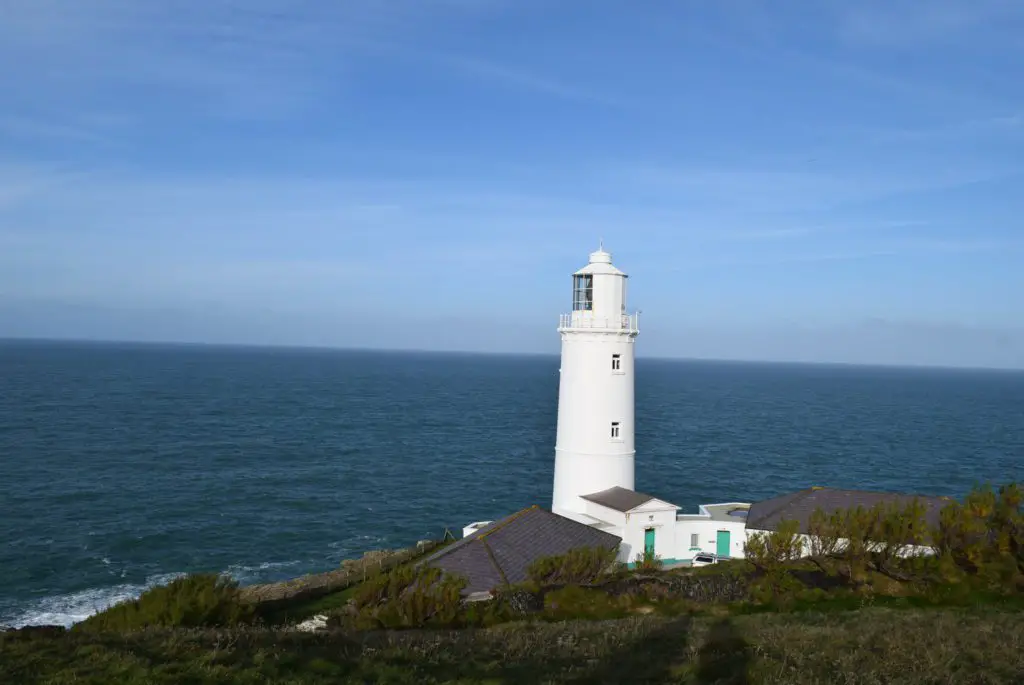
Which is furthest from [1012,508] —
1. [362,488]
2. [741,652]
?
[362,488]

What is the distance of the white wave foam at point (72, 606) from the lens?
28797 mm

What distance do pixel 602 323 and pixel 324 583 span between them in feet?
46.4

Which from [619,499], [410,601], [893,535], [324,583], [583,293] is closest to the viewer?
[410,601]

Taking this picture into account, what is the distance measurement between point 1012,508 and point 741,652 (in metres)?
13.7

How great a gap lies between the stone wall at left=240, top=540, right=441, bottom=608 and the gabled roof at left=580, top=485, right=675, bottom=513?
7.78 metres

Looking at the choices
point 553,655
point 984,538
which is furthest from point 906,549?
point 553,655

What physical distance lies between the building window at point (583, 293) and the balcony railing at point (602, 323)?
359 mm

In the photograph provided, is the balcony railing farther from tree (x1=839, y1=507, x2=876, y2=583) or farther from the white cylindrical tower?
tree (x1=839, y1=507, x2=876, y2=583)

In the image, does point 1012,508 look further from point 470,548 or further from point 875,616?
point 470,548

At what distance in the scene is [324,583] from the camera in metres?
29.4

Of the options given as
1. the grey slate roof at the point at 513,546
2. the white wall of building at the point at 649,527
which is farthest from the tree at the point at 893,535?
the white wall of building at the point at 649,527

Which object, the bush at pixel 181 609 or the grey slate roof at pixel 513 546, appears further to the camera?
the grey slate roof at pixel 513 546

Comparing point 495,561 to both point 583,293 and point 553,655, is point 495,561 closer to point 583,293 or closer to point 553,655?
point 553,655

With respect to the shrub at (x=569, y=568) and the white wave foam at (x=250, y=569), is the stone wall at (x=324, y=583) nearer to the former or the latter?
the white wave foam at (x=250, y=569)
